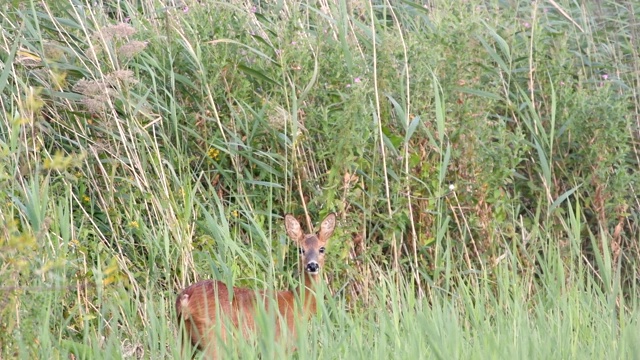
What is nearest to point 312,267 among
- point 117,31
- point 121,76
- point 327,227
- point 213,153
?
point 327,227

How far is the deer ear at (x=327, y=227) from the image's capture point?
15.8ft

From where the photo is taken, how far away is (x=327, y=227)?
4.85m

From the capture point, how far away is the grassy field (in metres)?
4.76

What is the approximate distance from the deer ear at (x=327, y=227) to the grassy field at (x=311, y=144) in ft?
0.36

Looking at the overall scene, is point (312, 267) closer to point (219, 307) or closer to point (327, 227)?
point (327, 227)

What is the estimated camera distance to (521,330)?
341cm

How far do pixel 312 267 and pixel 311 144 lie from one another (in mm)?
812

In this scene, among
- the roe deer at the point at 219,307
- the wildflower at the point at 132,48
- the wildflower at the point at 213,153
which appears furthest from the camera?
the wildflower at the point at 213,153

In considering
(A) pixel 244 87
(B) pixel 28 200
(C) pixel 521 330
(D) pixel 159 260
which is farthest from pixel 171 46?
(C) pixel 521 330

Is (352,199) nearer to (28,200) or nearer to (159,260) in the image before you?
(159,260)

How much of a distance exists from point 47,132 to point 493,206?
2.09 metres

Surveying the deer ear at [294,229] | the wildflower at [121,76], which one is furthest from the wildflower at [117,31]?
the deer ear at [294,229]

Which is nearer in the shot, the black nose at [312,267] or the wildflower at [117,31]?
the wildflower at [117,31]

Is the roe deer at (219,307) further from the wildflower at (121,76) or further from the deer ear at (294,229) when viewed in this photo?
the wildflower at (121,76)
